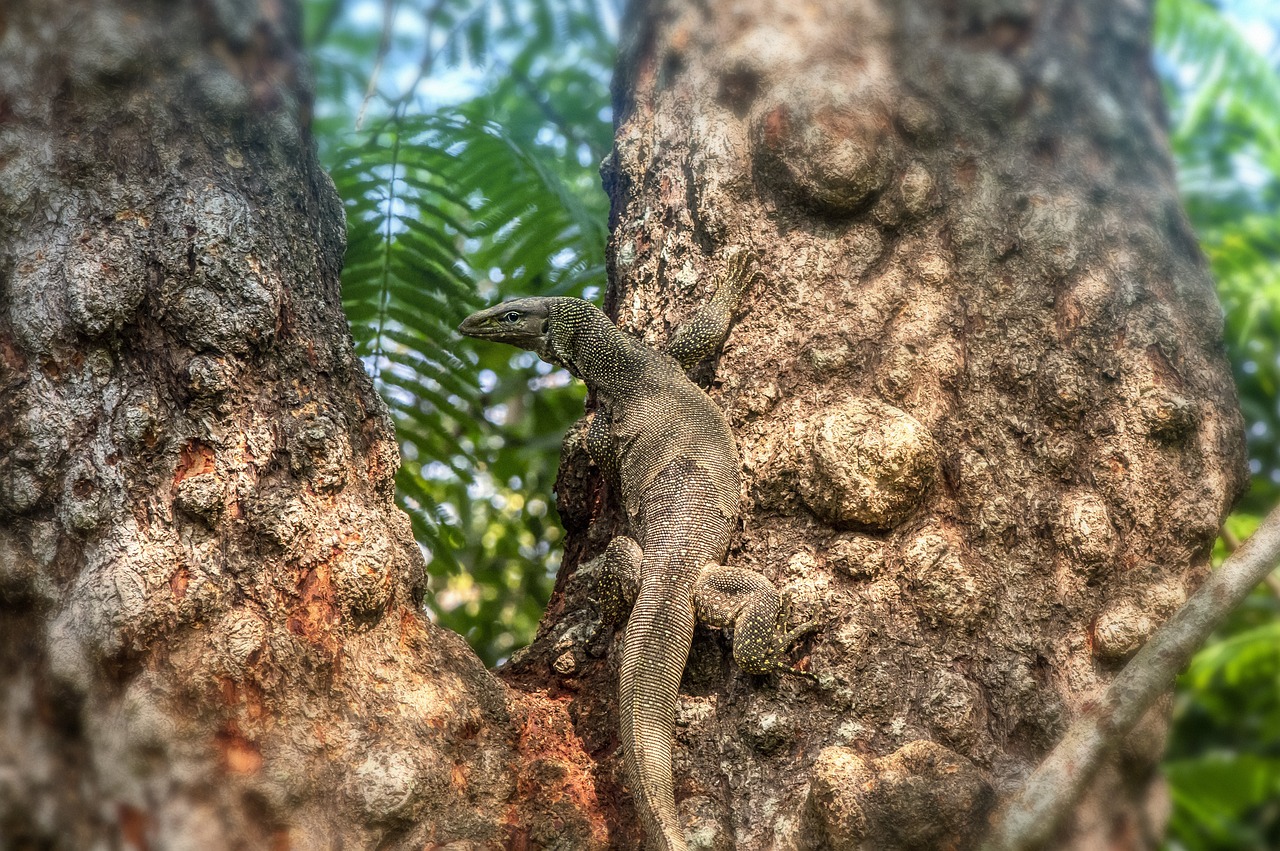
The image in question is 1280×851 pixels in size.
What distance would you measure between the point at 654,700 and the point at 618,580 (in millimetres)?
609

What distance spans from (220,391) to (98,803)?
1.19m

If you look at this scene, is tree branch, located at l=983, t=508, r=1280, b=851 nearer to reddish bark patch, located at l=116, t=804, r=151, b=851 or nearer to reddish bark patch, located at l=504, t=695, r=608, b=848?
reddish bark patch, located at l=504, t=695, r=608, b=848

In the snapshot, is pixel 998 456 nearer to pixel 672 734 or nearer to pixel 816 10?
pixel 672 734

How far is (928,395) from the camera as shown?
11.5 feet

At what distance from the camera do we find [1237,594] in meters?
2.54

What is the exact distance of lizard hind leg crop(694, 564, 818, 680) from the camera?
316 centimetres

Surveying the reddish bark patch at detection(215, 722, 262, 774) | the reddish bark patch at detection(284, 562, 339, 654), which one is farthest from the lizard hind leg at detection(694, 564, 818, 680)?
the reddish bark patch at detection(215, 722, 262, 774)

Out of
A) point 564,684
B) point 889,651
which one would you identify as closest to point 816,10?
point 889,651

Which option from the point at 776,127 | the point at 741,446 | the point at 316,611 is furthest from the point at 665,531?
the point at 776,127

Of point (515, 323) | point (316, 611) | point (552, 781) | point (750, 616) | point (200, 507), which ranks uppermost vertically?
point (515, 323)

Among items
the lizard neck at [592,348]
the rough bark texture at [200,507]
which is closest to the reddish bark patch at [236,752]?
the rough bark texture at [200,507]

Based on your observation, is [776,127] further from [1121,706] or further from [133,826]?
[133,826]

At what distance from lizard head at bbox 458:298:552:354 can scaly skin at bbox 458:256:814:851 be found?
26 centimetres

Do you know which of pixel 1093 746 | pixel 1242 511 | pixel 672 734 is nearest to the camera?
pixel 1093 746
